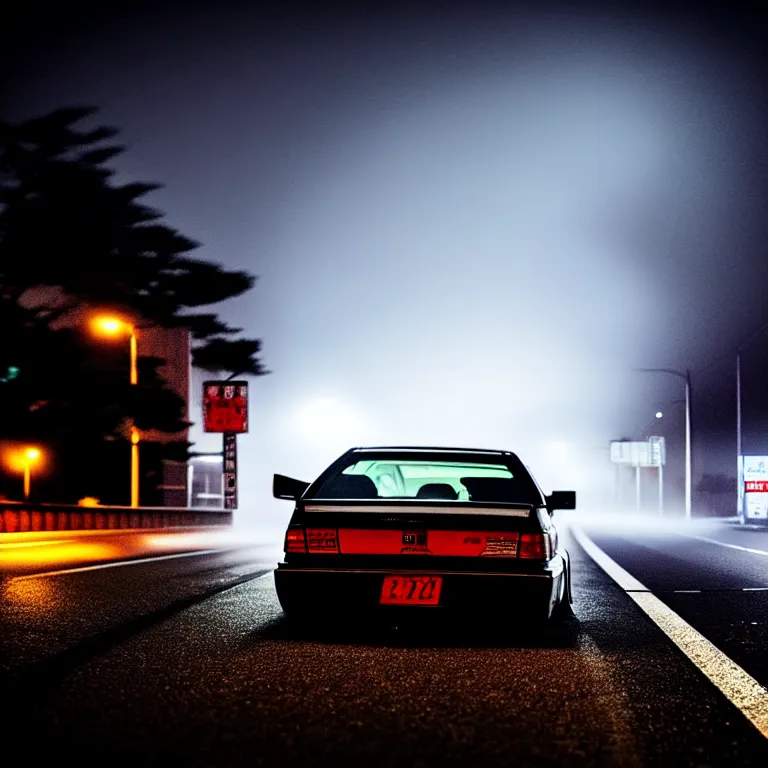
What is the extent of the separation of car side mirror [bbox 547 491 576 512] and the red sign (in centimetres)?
4017

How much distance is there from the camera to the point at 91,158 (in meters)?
35.1

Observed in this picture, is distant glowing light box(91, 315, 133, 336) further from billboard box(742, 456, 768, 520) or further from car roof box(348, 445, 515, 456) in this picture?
car roof box(348, 445, 515, 456)

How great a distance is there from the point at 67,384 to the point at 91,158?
307 inches

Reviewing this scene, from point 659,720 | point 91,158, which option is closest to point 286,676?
point 659,720

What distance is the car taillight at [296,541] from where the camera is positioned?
7180 mm

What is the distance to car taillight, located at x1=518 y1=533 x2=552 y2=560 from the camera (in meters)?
7.00

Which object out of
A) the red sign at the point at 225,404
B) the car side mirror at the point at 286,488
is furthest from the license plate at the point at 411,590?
the red sign at the point at 225,404

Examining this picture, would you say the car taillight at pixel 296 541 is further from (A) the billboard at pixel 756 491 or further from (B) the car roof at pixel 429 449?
(A) the billboard at pixel 756 491

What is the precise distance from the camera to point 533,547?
702 centimetres

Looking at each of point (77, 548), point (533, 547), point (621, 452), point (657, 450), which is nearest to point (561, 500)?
point (533, 547)

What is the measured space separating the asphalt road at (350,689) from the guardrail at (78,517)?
12083 mm

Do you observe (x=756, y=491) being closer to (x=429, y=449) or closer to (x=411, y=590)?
(x=429, y=449)

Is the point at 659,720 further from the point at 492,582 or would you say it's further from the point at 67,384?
the point at 67,384

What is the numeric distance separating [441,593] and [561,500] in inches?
85.6
